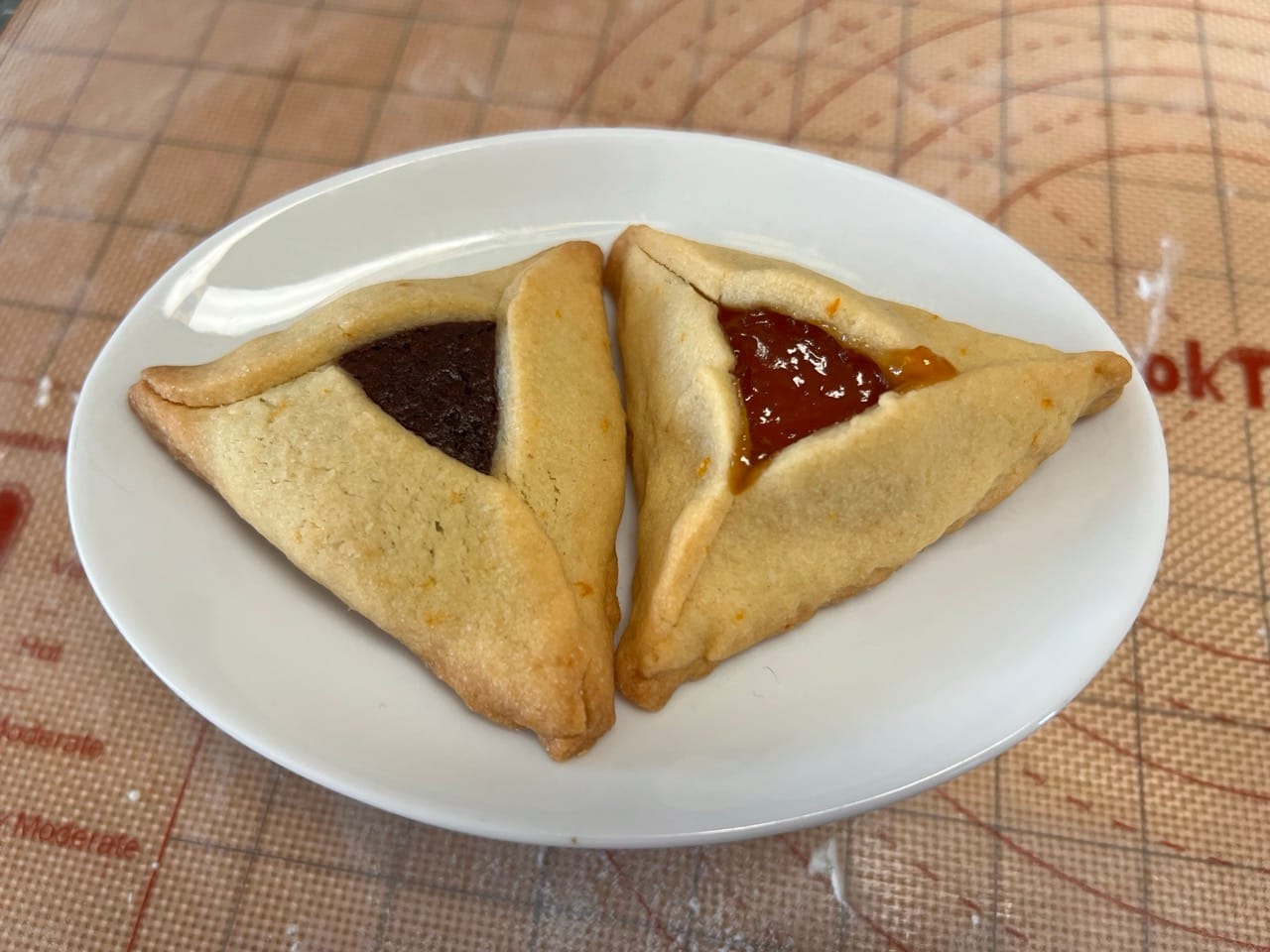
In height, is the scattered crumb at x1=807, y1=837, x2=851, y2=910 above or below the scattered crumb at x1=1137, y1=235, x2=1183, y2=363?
below

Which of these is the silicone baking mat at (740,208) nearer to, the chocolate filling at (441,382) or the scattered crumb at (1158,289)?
the scattered crumb at (1158,289)

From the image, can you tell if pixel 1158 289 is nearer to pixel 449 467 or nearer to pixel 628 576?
pixel 628 576

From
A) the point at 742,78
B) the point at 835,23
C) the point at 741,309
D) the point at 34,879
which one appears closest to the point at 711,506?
the point at 741,309

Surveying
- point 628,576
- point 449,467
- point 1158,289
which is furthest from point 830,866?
point 1158,289

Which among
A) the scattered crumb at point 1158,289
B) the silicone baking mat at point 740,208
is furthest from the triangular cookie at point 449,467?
→ the scattered crumb at point 1158,289

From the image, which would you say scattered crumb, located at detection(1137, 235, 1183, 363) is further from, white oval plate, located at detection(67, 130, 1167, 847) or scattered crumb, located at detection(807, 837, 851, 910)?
scattered crumb, located at detection(807, 837, 851, 910)

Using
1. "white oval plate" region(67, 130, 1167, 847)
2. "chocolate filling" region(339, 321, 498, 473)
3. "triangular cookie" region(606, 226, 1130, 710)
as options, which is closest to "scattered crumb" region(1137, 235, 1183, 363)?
"white oval plate" region(67, 130, 1167, 847)

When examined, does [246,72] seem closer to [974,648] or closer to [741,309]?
[741,309]
